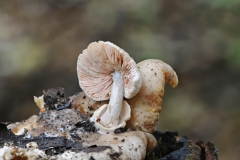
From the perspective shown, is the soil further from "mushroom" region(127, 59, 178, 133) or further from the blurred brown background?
the blurred brown background

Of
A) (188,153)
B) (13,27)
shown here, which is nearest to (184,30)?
(13,27)

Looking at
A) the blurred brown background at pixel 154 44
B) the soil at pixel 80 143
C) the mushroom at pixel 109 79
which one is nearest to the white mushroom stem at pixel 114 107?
the mushroom at pixel 109 79

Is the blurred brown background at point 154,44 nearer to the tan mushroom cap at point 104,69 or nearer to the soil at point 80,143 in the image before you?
the soil at point 80,143

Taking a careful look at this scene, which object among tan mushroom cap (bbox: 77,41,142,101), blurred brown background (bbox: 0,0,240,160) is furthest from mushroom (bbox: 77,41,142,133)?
blurred brown background (bbox: 0,0,240,160)

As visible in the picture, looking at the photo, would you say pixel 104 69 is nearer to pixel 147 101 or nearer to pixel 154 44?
pixel 147 101

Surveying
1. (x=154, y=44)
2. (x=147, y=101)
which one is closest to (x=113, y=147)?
(x=147, y=101)

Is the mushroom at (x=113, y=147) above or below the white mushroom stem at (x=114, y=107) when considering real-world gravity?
below

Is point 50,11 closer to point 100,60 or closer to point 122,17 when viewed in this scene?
point 122,17
